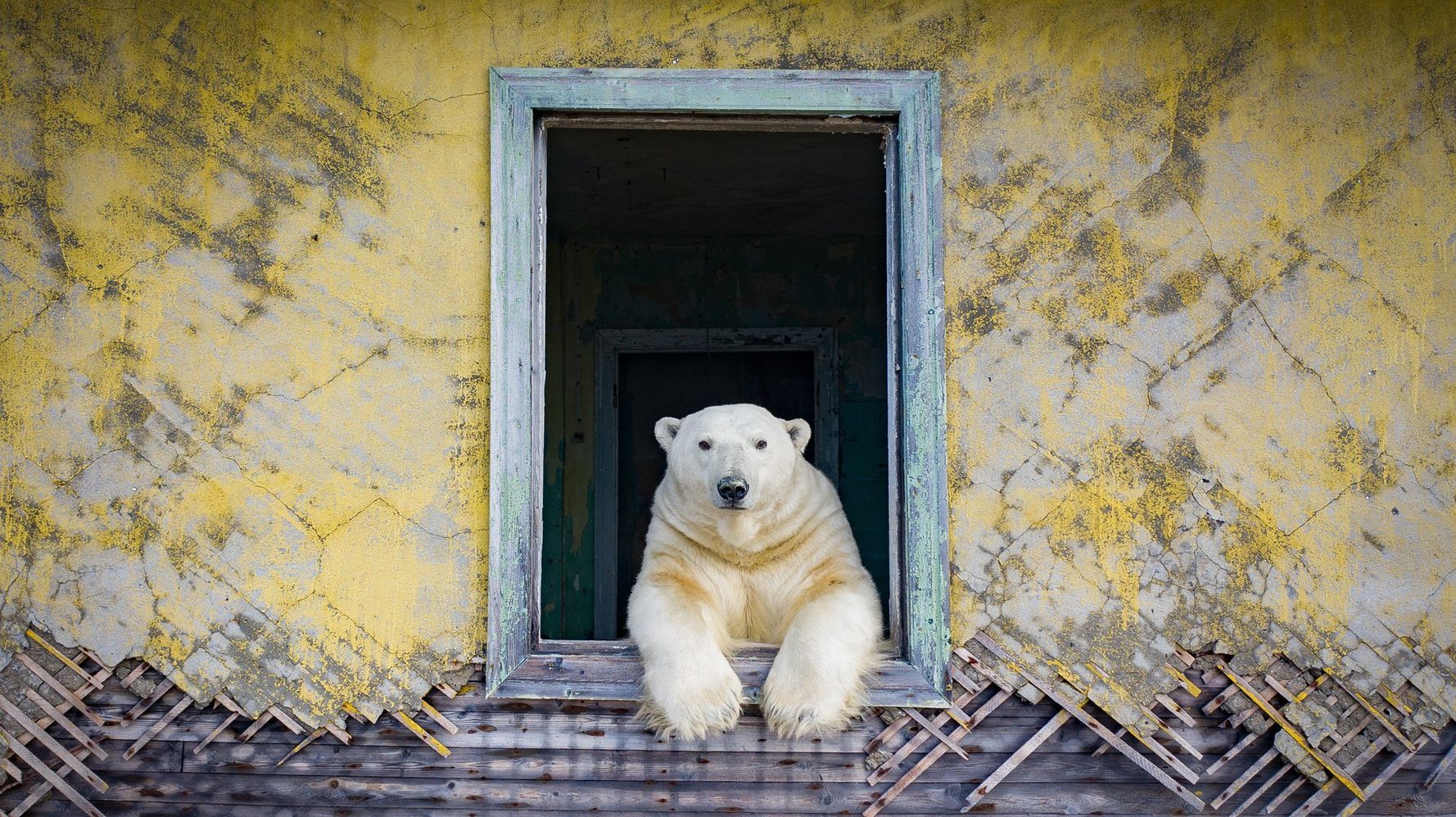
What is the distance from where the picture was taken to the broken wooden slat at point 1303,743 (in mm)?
2703

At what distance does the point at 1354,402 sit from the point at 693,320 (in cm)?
339

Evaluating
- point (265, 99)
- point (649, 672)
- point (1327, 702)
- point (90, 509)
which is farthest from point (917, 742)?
point (265, 99)

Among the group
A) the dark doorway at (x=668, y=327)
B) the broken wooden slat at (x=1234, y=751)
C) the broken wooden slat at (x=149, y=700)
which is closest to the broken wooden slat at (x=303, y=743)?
the broken wooden slat at (x=149, y=700)

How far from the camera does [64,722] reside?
2727 millimetres

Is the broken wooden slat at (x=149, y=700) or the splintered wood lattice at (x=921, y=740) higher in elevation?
the broken wooden slat at (x=149, y=700)

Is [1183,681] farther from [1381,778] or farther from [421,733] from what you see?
[421,733]

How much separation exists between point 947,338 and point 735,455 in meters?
0.67

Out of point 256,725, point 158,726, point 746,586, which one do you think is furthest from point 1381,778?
point 158,726

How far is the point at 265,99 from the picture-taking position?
282 centimetres

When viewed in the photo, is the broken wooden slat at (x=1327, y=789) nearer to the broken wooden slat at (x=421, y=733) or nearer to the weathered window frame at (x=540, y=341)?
the weathered window frame at (x=540, y=341)

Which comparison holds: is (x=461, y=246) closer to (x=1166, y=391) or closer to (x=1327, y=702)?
(x=1166, y=391)

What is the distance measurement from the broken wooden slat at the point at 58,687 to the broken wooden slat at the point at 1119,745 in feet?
8.25

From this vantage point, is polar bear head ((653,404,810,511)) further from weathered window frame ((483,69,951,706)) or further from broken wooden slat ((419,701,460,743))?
broken wooden slat ((419,701,460,743))

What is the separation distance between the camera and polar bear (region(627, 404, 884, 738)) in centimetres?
257
